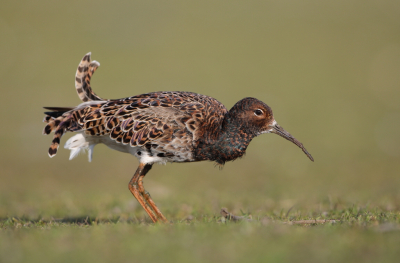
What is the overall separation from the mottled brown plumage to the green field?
0.98 meters

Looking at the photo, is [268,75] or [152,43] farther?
[152,43]

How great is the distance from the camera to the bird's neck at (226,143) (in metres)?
7.11

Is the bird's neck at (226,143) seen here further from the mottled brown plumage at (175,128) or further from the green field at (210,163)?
the green field at (210,163)

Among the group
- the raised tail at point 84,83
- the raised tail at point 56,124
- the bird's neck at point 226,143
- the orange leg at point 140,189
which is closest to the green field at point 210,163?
the orange leg at point 140,189

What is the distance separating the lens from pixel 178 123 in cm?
709

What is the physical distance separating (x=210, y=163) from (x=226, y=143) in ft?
32.5

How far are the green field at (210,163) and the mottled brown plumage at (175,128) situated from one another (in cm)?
98

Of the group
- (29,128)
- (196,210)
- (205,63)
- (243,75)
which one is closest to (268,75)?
(243,75)

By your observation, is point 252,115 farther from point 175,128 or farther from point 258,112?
point 175,128

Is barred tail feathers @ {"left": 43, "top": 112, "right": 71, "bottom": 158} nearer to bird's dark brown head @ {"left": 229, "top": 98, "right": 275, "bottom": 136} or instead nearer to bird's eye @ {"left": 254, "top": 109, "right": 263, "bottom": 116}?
bird's dark brown head @ {"left": 229, "top": 98, "right": 275, "bottom": 136}

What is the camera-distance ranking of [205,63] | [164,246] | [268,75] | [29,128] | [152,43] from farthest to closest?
[152,43], [205,63], [268,75], [29,128], [164,246]

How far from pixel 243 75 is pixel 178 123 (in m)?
16.3

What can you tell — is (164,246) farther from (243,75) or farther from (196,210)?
(243,75)

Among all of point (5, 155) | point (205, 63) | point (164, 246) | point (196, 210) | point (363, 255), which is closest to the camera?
point (363, 255)
